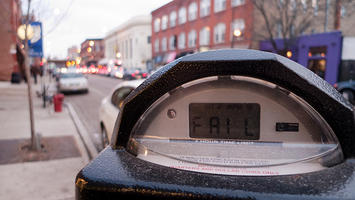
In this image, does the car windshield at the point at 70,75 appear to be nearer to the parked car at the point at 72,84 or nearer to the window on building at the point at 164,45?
the parked car at the point at 72,84

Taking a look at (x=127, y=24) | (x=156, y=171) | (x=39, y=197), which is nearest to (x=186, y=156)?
(x=156, y=171)

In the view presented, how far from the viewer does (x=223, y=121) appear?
3.82ft

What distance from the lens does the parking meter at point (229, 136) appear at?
91 centimetres

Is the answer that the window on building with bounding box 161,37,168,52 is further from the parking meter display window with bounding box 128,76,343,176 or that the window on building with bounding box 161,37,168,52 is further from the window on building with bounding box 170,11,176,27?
the parking meter display window with bounding box 128,76,343,176

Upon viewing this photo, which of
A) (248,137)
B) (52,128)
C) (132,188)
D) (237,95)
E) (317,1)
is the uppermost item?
(317,1)

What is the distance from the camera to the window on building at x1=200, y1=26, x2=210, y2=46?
24531 millimetres

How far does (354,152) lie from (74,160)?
13.0ft

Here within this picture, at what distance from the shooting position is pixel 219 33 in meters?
23.2

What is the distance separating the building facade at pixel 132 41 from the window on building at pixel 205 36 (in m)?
13.8

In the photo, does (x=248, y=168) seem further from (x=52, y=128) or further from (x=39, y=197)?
(x=52, y=128)

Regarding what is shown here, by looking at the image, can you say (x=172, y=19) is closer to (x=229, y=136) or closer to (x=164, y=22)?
Result: (x=164, y=22)

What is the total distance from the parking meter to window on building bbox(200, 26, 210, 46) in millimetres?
24024

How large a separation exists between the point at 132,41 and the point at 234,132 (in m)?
39.1

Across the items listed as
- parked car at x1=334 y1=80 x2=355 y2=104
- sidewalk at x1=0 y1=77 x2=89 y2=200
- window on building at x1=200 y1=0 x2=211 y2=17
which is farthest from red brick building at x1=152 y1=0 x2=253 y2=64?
sidewalk at x1=0 y1=77 x2=89 y2=200
